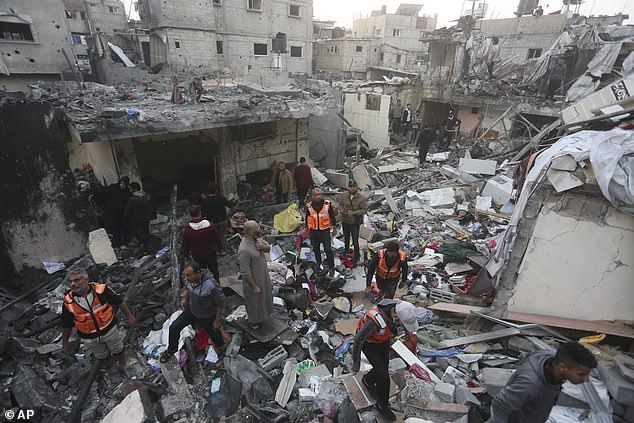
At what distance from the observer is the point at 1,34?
636 inches

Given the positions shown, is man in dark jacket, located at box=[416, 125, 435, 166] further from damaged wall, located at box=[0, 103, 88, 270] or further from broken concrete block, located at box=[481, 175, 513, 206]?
damaged wall, located at box=[0, 103, 88, 270]

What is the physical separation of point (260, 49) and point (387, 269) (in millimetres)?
24873

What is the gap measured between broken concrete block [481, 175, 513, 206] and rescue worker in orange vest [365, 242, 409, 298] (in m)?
6.10

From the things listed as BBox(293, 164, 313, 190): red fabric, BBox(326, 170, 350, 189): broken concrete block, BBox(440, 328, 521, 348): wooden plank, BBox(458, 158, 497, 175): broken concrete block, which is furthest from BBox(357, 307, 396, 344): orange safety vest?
BBox(458, 158, 497, 175): broken concrete block

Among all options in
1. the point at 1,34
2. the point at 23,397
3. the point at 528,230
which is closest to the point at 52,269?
the point at 23,397

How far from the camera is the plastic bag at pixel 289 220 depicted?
8406 mm

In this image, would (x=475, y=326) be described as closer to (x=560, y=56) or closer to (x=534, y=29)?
(x=560, y=56)

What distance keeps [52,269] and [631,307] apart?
9.84 meters

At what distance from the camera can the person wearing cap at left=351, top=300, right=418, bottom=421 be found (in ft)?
11.0

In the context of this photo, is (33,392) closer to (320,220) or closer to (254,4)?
(320,220)

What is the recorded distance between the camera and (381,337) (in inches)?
136

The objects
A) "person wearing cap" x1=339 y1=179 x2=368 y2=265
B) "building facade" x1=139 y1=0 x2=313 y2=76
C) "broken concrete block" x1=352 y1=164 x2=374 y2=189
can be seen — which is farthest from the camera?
"building facade" x1=139 y1=0 x2=313 y2=76

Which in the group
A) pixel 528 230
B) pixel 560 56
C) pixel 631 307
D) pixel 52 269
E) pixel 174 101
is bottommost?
pixel 52 269

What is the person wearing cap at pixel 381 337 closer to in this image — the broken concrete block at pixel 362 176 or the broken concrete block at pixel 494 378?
the broken concrete block at pixel 494 378
